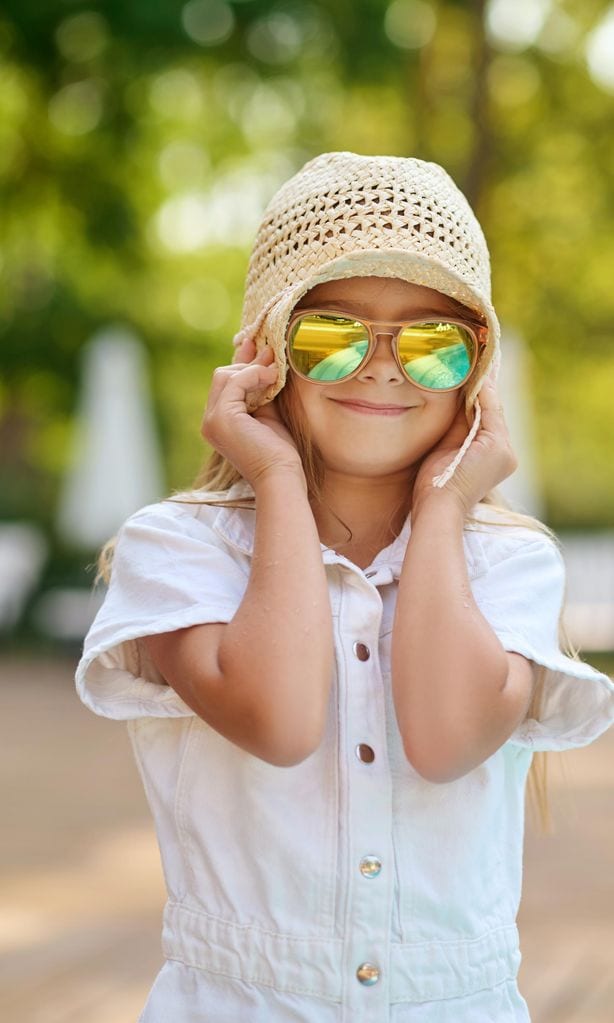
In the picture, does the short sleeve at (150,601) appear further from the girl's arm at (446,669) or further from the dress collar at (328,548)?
the girl's arm at (446,669)

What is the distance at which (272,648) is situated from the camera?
85.0 inches

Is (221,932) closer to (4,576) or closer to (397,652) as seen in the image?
(397,652)

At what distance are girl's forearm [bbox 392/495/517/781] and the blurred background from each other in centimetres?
759

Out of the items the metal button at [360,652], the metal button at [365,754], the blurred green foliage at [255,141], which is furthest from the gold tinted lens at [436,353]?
the blurred green foliage at [255,141]

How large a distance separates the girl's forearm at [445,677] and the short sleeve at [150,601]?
29 cm

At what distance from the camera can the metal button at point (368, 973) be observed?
2129mm

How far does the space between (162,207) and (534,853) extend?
12.7 m

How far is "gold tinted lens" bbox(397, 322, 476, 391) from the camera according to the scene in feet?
7.80

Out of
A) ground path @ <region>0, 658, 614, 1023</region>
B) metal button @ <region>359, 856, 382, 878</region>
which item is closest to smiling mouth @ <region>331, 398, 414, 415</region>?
metal button @ <region>359, 856, 382, 878</region>

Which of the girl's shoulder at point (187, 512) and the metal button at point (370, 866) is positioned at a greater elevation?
the girl's shoulder at point (187, 512)

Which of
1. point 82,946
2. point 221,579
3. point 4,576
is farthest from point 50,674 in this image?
point 221,579

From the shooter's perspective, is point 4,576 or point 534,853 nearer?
point 534,853

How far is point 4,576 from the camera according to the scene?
13.1m

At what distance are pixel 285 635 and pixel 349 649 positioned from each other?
6.4 inches
